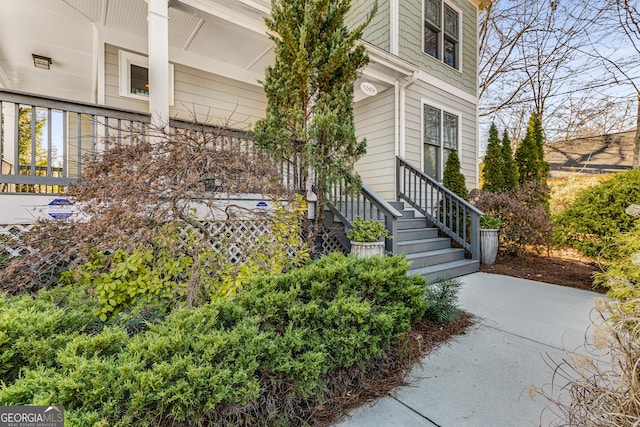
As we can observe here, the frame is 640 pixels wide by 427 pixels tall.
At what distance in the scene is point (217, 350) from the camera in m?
1.52

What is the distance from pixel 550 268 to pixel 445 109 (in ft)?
14.0

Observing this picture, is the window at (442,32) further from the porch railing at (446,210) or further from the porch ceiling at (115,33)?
the porch ceiling at (115,33)

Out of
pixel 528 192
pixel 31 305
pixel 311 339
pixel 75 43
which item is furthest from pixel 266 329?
pixel 528 192

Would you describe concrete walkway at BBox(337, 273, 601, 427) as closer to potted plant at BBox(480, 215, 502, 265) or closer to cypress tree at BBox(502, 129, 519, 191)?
potted plant at BBox(480, 215, 502, 265)

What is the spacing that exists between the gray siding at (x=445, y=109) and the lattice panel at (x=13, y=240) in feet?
20.7

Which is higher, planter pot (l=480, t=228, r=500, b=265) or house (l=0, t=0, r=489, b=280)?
house (l=0, t=0, r=489, b=280)

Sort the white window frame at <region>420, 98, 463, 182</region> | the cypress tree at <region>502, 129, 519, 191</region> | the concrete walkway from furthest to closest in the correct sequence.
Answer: the cypress tree at <region>502, 129, 519, 191</region>
the white window frame at <region>420, 98, 463, 182</region>
the concrete walkway

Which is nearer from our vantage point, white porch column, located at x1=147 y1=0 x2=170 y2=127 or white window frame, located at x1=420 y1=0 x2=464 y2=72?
white porch column, located at x1=147 y1=0 x2=170 y2=127

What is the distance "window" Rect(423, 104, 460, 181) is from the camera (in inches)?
280

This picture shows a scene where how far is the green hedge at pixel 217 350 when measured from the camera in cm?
126

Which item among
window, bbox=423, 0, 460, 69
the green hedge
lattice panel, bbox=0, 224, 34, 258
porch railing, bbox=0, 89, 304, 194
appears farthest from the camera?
window, bbox=423, 0, 460, 69

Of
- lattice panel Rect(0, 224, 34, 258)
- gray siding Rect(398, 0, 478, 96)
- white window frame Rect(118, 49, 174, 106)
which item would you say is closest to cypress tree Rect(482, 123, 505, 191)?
gray siding Rect(398, 0, 478, 96)

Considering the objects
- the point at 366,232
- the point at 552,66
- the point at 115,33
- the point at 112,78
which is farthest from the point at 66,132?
the point at 552,66

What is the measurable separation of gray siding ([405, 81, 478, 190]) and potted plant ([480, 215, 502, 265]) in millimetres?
1992
